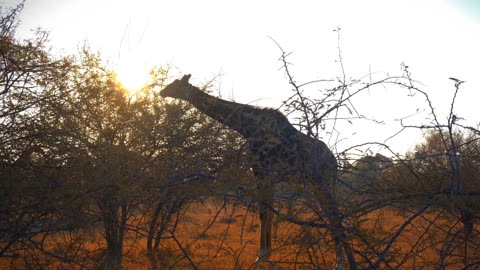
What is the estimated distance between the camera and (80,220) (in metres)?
2.80

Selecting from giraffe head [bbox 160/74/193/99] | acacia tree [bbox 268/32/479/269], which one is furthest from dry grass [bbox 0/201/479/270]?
giraffe head [bbox 160/74/193/99]

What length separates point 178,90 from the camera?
20.5 ft

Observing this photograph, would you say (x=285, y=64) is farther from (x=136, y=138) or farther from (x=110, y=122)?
(x=110, y=122)

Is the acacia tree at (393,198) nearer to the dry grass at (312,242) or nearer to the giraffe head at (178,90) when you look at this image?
the dry grass at (312,242)

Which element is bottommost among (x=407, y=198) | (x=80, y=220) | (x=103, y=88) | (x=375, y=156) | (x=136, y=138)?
(x=80, y=220)

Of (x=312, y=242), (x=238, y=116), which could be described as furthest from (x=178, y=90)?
(x=312, y=242)

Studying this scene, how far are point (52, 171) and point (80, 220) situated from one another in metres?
0.54

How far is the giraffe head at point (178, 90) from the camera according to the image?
584 cm

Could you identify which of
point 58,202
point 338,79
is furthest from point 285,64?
point 58,202

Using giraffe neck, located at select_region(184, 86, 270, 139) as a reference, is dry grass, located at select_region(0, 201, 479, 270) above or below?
below

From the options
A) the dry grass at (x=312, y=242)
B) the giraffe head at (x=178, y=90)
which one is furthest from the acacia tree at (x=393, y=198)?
the giraffe head at (x=178, y=90)

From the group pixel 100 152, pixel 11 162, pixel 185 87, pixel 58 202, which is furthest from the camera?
pixel 185 87

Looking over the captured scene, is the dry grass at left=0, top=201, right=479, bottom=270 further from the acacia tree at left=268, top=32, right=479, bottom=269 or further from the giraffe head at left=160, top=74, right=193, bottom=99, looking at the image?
the giraffe head at left=160, top=74, right=193, bottom=99

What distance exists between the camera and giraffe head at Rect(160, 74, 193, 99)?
5.84 metres
